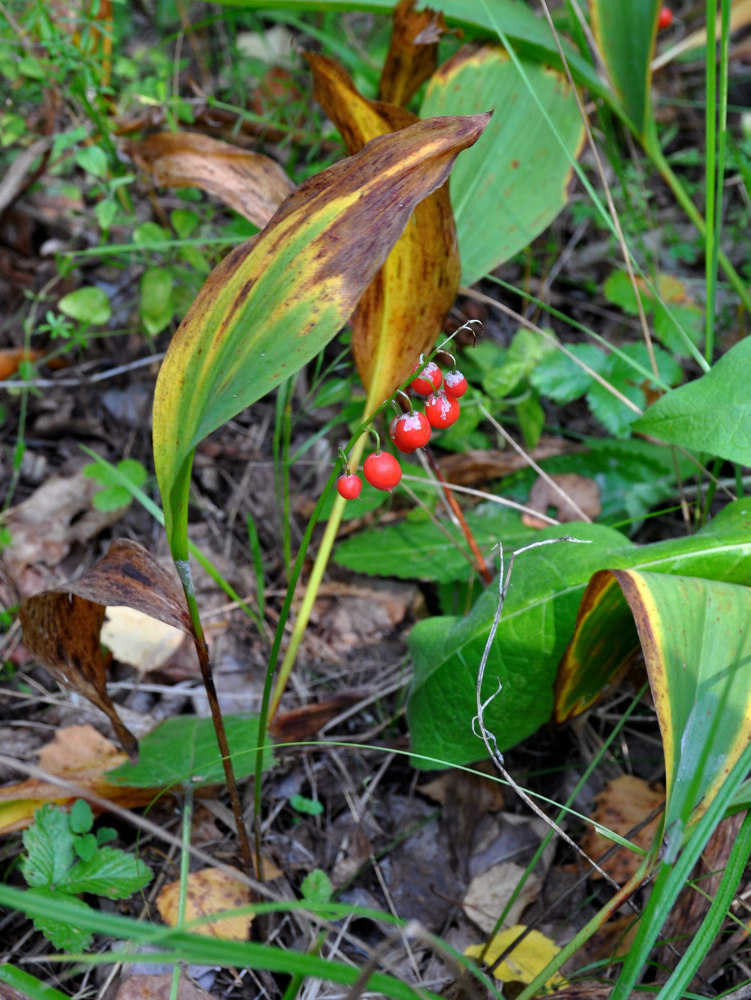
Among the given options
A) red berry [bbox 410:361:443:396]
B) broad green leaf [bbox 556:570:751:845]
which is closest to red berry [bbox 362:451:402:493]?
red berry [bbox 410:361:443:396]

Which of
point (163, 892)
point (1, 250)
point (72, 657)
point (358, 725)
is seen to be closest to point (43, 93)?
point (1, 250)

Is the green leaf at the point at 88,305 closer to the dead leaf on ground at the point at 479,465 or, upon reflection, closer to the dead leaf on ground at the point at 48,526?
the dead leaf on ground at the point at 48,526

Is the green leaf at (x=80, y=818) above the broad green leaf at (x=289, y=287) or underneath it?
underneath

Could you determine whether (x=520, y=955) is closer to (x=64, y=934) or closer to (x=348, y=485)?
(x=64, y=934)

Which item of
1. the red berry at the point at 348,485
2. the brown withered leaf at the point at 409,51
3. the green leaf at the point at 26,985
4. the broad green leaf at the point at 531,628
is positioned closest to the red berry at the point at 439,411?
the red berry at the point at 348,485

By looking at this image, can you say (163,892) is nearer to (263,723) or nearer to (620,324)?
(263,723)

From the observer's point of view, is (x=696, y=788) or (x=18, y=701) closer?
(x=696, y=788)

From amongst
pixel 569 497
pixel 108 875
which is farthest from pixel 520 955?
pixel 569 497
